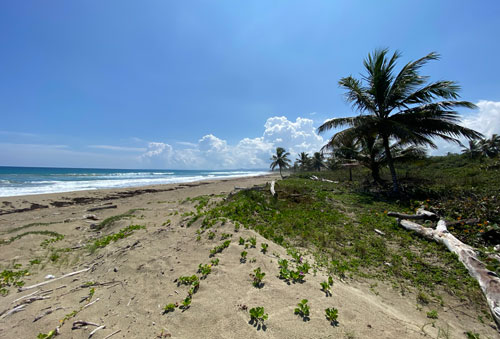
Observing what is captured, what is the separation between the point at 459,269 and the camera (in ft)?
13.8

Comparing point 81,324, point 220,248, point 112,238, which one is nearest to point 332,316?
point 220,248

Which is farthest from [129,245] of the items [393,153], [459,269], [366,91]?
[393,153]

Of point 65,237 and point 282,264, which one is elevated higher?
point 282,264

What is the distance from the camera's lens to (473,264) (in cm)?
405

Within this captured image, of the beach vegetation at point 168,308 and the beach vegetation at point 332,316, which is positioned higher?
the beach vegetation at point 332,316

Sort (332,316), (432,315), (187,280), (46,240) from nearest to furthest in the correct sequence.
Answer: (332,316)
(432,315)
(187,280)
(46,240)

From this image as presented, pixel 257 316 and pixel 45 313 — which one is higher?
pixel 257 316

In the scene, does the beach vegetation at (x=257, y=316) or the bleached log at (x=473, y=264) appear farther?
the bleached log at (x=473, y=264)

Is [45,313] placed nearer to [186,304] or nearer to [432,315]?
[186,304]

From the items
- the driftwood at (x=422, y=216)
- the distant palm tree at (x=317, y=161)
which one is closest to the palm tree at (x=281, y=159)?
the distant palm tree at (x=317, y=161)

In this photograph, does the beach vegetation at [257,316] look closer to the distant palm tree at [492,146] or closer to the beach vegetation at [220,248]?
the beach vegetation at [220,248]

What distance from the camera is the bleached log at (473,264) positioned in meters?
3.13

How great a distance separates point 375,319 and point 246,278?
75.6 inches

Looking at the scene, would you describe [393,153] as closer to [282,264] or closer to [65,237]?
[282,264]
